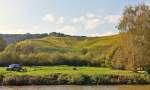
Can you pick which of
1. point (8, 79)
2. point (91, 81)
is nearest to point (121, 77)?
point (91, 81)

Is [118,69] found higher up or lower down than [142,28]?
lower down

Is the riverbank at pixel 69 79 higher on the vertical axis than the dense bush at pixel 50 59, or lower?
lower

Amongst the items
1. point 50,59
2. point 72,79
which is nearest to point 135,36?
point 72,79

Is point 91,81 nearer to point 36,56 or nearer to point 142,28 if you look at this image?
point 142,28

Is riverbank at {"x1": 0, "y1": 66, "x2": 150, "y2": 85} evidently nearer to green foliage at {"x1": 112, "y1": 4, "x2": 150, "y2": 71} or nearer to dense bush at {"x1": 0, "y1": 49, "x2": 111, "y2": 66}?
green foliage at {"x1": 112, "y1": 4, "x2": 150, "y2": 71}

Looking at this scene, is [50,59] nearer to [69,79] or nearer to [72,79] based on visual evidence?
[69,79]

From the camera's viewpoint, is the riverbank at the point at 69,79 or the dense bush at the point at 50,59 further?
the dense bush at the point at 50,59

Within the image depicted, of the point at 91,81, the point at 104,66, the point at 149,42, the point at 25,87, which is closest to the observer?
the point at 25,87

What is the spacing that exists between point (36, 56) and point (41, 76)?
913 inches

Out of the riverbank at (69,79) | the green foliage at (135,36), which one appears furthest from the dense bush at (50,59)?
the riverbank at (69,79)

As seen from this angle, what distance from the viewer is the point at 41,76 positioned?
183ft

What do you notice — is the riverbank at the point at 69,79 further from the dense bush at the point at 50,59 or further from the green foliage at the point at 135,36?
the dense bush at the point at 50,59

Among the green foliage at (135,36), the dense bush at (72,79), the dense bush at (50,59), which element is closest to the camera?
the dense bush at (72,79)

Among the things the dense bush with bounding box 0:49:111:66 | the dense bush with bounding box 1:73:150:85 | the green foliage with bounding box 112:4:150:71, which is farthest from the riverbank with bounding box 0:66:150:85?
the dense bush with bounding box 0:49:111:66
